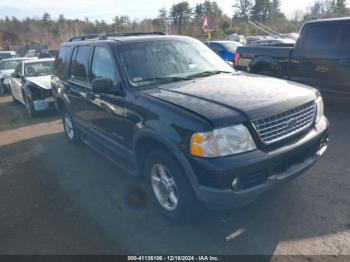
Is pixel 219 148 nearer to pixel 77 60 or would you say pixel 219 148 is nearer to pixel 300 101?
pixel 300 101

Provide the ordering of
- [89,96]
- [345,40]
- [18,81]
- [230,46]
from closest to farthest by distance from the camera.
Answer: [89,96], [345,40], [18,81], [230,46]

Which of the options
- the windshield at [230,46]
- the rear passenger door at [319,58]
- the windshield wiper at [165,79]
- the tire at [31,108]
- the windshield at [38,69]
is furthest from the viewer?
the windshield at [230,46]

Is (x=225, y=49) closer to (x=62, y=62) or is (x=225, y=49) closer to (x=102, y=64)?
(x=62, y=62)

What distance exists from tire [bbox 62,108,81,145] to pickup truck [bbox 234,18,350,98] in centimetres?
469

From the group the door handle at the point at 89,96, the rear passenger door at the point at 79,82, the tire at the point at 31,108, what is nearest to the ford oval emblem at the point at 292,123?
the door handle at the point at 89,96

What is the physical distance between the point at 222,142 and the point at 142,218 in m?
1.47

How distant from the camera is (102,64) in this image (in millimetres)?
4410

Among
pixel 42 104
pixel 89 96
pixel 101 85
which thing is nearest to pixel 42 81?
pixel 42 104

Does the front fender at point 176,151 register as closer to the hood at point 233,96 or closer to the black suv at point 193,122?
the black suv at point 193,122

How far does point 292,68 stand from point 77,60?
15.3ft

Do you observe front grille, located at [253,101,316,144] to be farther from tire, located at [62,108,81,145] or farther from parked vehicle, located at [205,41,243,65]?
parked vehicle, located at [205,41,243,65]

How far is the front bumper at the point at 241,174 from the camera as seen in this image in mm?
2777

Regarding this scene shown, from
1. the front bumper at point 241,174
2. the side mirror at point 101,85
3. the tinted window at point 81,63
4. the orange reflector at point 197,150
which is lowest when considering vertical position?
the front bumper at point 241,174

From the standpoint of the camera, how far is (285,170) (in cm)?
315
